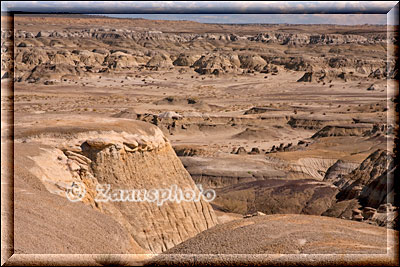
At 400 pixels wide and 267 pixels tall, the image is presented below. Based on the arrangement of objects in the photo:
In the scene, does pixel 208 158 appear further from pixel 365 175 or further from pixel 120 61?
pixel 120 61

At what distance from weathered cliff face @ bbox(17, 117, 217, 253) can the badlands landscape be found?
0.12 ft

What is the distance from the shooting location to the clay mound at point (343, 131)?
42031 mm

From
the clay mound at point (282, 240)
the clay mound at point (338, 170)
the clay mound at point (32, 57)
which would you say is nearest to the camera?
the clay mound at point (282, 240)

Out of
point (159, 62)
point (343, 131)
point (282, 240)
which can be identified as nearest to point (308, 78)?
point (159, 62)

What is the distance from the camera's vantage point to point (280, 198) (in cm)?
2242

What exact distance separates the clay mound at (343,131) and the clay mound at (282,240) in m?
33.9

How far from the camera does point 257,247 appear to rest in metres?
7.45

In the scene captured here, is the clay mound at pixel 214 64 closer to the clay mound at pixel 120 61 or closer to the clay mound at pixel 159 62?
the clay mound at pixel 159 62

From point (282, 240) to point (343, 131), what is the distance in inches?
1432

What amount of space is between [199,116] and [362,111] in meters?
16.2

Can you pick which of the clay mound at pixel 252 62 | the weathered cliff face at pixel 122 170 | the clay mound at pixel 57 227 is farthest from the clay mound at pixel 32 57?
the clay mound at pixel 57 227

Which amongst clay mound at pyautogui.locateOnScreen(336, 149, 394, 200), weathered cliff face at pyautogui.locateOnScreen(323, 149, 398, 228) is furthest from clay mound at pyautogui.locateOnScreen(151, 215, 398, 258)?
clay mound at pyautogui.locateOnScreen(336, 149, 394, 200)

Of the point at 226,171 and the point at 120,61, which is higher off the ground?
the point at 226,171

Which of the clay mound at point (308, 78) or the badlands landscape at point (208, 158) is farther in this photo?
the clay mound at point (308, 78)
